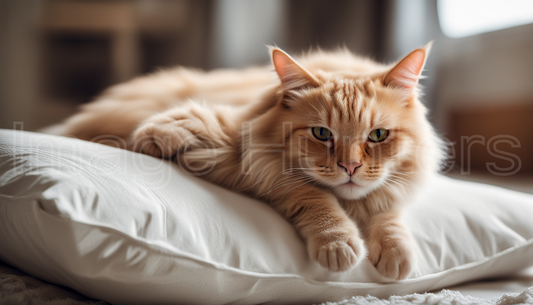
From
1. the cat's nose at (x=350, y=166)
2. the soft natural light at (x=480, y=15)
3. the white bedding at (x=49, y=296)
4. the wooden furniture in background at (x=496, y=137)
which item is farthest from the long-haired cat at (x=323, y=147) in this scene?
the soft natural light at (x=480, y=15)

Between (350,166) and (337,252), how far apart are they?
234mm

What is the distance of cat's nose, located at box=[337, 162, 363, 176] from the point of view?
95 centimetres

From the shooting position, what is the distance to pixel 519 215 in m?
1.20

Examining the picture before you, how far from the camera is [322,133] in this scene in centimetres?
104

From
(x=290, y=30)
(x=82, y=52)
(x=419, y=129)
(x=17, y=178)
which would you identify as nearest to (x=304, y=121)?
(x=419, y=129)

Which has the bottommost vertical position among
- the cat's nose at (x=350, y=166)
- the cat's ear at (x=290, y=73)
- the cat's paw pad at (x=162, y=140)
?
the cat's nose at (x=350, y=166)

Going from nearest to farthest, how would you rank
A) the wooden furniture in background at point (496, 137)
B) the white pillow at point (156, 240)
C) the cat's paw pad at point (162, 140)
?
the white pillow at point (156, 240) → the cat's paw pad at point (162, 140) → the wooden furniture in background at point (496, 137)

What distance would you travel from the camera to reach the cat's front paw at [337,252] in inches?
32.4

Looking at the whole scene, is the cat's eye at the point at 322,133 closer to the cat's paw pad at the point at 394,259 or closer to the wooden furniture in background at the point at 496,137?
the cat's paw pad at the point at 394,259

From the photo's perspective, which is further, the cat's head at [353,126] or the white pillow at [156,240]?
the cat's head at [353,126]

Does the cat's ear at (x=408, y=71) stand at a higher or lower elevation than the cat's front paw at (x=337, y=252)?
higher

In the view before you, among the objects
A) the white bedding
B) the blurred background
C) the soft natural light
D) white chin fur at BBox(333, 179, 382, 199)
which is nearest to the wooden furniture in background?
the blurred background

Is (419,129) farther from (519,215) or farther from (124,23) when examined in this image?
(124,23)

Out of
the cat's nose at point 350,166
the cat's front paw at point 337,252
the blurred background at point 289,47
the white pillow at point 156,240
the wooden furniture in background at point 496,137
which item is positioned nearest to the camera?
the white pillow at point 156,240
